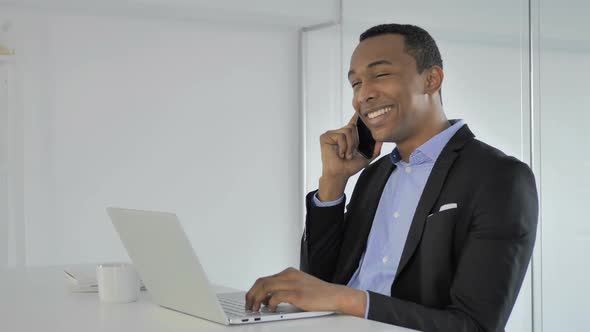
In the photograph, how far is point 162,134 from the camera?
5.52 m

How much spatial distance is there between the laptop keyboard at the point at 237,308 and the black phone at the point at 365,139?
0.65 metres

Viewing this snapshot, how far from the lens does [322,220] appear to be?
92.2 inches

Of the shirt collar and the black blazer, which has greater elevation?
the shirt collar

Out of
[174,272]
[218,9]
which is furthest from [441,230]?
[218,9]

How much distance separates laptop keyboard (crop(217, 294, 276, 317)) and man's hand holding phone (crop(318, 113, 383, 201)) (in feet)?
1.62

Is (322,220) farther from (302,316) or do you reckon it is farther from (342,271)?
(302,316)

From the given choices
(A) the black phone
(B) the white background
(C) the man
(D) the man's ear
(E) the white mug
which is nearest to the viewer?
(C) the man

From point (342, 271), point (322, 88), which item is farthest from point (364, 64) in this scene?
point (322, 88)

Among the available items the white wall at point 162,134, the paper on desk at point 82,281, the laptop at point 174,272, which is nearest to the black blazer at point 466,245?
the laptop at point 174,272

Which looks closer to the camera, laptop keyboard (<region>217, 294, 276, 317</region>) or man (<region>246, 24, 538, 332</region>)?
laptop keyboard (<region>217, 294, 276, 317</region>)

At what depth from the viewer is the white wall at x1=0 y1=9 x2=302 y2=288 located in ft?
16.8

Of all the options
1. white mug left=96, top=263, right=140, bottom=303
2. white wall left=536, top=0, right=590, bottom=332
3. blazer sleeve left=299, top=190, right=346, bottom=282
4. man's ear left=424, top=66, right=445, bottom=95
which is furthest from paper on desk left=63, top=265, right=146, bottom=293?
white wall left=536, top=0, right=590, bottom=332

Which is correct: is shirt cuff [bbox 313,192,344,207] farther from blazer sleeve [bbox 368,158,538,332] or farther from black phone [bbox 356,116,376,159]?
blazer sleeve [bbox 368,158,538,332]

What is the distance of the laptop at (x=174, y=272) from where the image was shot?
163 centimetres
